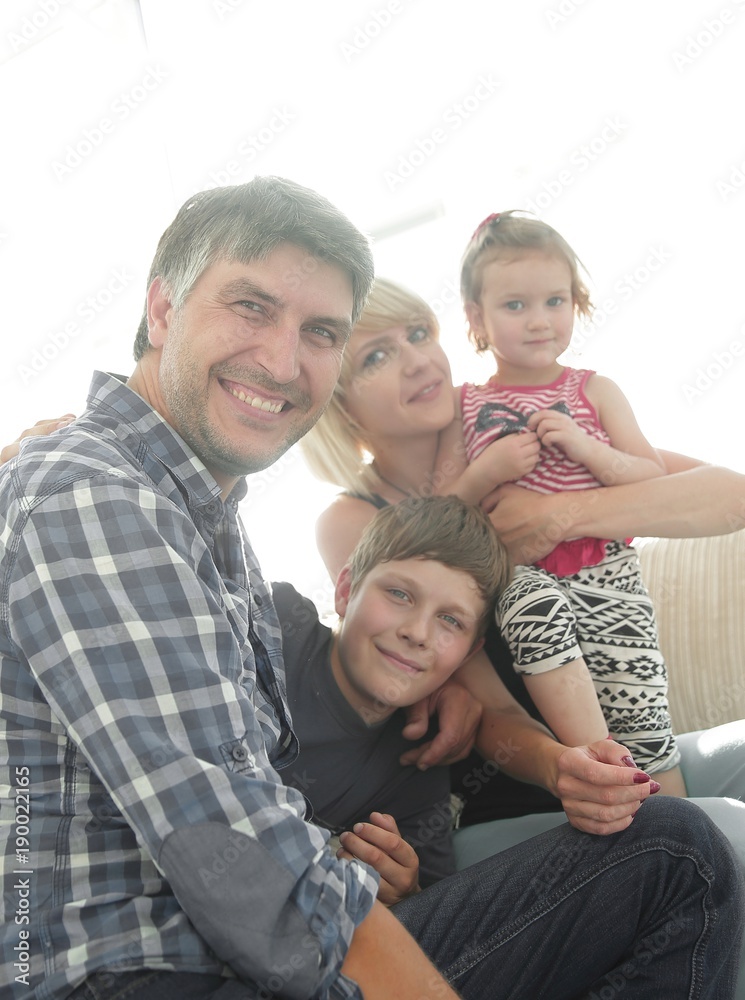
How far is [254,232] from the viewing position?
3.30ft

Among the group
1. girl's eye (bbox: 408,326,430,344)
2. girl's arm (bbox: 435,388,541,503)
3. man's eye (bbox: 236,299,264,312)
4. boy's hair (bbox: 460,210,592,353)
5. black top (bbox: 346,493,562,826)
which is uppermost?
boy's hair (bbox: 460,210,592,353)

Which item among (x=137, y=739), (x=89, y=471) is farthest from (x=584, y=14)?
(x=137, y=739)

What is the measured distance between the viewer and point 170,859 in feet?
2.22

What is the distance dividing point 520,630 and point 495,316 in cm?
62

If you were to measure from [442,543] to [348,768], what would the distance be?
1.15ft

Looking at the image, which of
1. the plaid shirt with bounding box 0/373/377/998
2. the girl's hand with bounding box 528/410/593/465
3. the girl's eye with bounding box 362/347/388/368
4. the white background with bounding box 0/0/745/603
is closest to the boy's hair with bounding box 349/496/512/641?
the girl's hand with bounding box 528/410/593/465

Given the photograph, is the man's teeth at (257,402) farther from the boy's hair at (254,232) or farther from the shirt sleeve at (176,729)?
the shirt sleeve at (176,729)

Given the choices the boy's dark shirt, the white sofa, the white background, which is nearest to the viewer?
the boy's dark shirt

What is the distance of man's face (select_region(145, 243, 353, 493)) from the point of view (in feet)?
3.22

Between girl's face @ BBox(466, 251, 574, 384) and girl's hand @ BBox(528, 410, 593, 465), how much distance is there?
17cm

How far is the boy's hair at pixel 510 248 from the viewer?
1.64 m

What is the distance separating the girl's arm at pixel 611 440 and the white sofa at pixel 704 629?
0.37 m

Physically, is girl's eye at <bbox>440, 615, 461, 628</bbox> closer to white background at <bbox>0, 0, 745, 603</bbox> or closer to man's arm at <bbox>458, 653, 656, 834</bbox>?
man's arm at <bbox>458, 653, 656, 834</bbox>

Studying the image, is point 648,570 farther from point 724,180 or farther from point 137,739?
point 137,739
